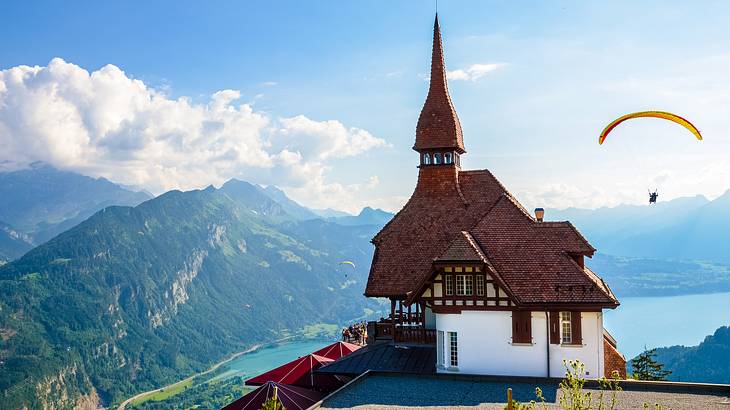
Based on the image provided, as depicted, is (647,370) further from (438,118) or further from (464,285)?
(464,285)

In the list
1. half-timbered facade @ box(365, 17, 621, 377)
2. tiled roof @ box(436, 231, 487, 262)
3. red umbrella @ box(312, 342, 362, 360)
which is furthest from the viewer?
red umbrella @ box(312, 342, 362, 360)

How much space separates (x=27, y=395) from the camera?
19788cm

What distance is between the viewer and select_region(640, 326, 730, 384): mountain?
126 m

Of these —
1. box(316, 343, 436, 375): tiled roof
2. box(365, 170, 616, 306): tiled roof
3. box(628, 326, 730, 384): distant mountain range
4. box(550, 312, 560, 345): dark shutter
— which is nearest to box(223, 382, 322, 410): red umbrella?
box(316, 343, 436, 375): tiled roof

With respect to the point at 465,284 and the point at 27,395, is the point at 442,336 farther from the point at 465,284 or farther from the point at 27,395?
the point at 27,395

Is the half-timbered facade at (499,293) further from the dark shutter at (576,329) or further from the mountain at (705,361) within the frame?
the mountain at (705,361)

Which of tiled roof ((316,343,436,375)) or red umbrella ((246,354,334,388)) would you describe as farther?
red umbrella ((246,354,334,388))

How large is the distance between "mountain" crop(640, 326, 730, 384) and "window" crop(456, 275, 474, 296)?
11319 cm

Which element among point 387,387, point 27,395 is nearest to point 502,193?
point 387,387

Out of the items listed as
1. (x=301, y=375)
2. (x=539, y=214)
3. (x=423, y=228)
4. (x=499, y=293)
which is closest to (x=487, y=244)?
(x=499, y=293)

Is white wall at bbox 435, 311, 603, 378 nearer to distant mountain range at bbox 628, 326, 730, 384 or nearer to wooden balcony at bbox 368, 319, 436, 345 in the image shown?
wooden balcony at bbox 368, 319, 436, 345

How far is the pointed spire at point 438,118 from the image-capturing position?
3659cm

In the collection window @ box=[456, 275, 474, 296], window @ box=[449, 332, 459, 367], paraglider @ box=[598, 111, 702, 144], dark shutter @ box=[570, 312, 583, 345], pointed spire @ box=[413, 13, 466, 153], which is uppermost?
pointed spire @ box=[413, 13, 466, 153]

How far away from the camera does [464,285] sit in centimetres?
2955
